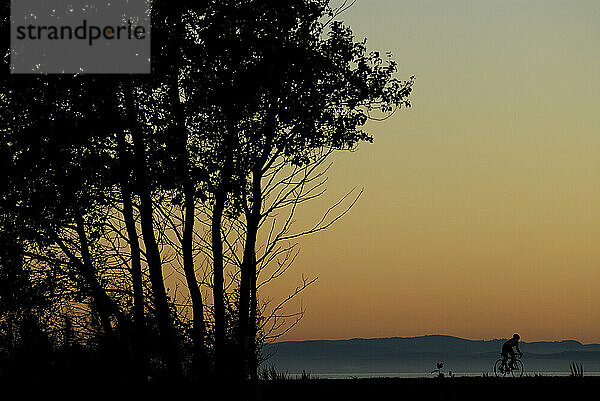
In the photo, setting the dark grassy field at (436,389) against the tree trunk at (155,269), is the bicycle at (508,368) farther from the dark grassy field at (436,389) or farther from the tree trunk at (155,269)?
the tree trunk at (155,269)

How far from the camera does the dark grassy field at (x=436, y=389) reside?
2477cm

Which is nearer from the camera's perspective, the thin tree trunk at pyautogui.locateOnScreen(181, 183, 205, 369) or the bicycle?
the thin tree trunk at pyautogui.locateOnScreen(181, 183, 205, 369)

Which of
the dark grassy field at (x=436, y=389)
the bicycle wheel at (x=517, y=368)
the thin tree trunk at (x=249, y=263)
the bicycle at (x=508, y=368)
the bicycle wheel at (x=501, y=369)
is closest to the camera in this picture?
the dark grassy field at (x=436, y=389)

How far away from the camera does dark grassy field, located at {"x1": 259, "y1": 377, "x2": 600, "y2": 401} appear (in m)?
24.8

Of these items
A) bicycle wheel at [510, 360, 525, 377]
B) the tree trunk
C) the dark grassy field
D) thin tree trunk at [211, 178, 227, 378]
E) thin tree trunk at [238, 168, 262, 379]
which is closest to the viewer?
the tree trunk

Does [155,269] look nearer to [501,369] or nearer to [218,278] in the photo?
[218,278]

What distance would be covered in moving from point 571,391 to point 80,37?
16.4 meters

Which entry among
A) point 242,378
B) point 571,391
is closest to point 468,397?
point 571,391

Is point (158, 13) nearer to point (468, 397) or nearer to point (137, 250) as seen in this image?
point (137, 250)

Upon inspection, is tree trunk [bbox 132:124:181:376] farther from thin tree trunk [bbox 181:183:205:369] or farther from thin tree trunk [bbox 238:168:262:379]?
thin tree trunk [bbox 238:168:262:379]

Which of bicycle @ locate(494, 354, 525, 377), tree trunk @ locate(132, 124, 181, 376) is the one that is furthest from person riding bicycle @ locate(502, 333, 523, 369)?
tree trunk @ locate(132, 124, 181, 376)

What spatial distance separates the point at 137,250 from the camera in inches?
1133

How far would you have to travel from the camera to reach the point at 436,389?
1051 inches
